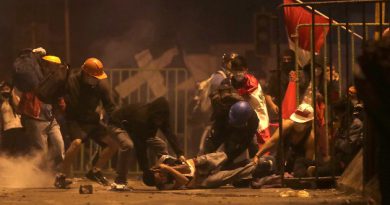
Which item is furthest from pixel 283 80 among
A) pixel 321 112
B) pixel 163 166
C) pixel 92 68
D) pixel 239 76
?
pixel 92 68

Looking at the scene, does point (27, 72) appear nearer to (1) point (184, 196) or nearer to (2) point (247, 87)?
(2) point (247, 87)

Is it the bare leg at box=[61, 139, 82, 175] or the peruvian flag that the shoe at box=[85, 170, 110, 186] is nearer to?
the bare leg at box=[61, 139, 82, 175]

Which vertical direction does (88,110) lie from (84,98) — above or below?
below

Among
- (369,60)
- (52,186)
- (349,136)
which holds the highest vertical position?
(369,60)

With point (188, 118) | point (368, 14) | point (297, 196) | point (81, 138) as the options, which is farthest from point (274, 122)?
point (368, 14)

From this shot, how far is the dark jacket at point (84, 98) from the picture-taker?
36.9 ft

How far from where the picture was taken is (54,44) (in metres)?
18.7

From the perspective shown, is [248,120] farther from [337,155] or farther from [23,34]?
[23,34]

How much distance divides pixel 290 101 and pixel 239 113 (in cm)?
107

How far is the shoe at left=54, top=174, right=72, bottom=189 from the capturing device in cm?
1127

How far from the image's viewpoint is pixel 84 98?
11328 mm

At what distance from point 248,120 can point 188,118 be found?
3178mm

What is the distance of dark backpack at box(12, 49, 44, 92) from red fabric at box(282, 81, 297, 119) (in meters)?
3.05

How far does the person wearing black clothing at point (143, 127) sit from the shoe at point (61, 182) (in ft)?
2.37
